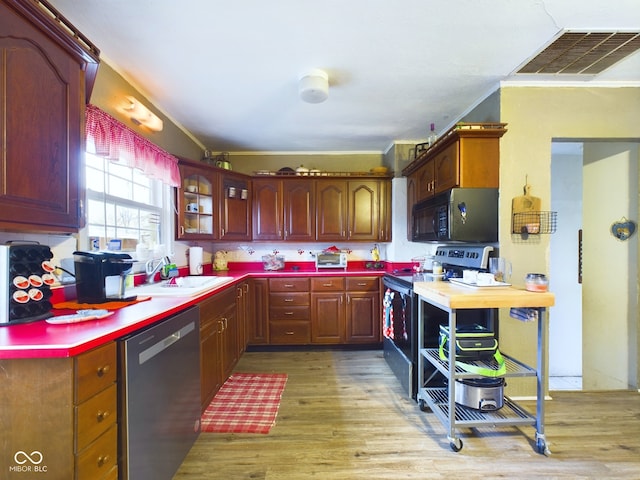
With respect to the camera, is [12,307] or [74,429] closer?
[74,429]

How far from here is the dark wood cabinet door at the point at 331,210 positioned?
3.50 meters

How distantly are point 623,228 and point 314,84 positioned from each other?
2.74 m

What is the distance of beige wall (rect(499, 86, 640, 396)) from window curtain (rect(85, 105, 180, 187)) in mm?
2710

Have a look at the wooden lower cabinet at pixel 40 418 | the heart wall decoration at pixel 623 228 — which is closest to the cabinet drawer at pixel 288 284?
the wooden lower cabinet at pixel 40 418

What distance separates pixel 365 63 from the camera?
6.26 ft

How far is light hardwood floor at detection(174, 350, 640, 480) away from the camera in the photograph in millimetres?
1507

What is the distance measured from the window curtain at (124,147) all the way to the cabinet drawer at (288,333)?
6.11 feet

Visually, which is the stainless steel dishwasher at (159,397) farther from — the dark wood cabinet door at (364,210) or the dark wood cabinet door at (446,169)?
the dark wood cabinet door at (364,210)

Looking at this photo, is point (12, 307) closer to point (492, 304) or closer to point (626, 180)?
point (492, 304)

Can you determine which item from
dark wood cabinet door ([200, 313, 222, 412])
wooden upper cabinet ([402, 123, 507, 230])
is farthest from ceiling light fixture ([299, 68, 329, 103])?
dark wood cabinet door ([200, 313, 222, 412])

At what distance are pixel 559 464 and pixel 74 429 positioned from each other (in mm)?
2299

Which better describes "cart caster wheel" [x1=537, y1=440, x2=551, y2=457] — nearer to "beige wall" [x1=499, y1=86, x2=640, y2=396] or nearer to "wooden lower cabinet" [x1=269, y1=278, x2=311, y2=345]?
"beige wall" [x1=499, y1=86, x2=640, y2=396]

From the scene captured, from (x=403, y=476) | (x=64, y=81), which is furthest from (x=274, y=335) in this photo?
(x=64, y=81)

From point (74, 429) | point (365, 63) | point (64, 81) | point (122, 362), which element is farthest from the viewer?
point (365, 63)
